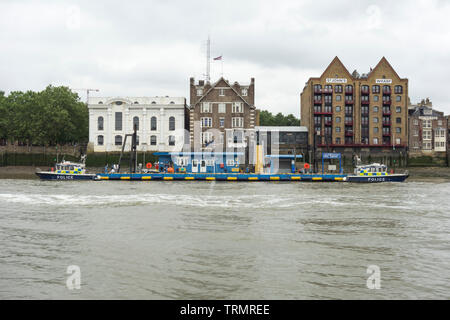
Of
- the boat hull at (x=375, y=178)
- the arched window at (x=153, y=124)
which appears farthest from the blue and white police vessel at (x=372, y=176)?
the arched window at (x=153, y=124)

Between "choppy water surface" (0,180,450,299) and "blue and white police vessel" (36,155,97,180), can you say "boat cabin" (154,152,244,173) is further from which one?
"choppy water surface" (0,180,450,299)

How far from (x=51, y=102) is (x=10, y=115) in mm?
11554

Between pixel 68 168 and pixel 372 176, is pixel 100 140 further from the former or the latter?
pixel 372 176

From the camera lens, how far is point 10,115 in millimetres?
87438

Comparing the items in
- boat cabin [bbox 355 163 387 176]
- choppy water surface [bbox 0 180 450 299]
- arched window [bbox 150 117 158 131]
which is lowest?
choppy water surface [bbox 0 180 450 299]

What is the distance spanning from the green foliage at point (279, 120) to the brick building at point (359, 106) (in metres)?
38.4

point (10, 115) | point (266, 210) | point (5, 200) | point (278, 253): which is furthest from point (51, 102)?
point (278, 253)

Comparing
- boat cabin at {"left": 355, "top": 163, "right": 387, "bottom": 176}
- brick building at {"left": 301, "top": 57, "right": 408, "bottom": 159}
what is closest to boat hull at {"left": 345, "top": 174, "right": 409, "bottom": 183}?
boat cabin at {"left": 355, "top": 163, "right": 387, "bottom": 176}

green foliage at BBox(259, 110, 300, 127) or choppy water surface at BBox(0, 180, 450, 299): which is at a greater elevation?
green foliage at BBox(259, 110, 300, 127)

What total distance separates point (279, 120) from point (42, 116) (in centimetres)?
7024

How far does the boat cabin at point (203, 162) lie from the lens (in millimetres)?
63438

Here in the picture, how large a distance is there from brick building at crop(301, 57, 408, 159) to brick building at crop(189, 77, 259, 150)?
1469cm

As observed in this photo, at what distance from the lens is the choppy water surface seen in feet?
36.7
